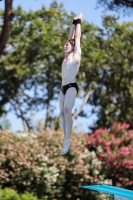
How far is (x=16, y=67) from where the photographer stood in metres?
23.4

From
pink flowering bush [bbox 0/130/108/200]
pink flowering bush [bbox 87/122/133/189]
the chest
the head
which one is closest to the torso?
the chest

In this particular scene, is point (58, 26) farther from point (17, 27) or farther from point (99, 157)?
point (99, 157)

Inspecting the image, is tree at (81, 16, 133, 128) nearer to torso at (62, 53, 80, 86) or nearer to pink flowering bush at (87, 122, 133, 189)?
pink flowering bush at (87, 122, 133, 189)

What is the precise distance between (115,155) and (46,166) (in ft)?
6.67

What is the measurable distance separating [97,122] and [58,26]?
4.78m

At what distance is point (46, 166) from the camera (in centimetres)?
1298

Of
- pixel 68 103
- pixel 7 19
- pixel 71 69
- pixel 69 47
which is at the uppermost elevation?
pixel 7 19

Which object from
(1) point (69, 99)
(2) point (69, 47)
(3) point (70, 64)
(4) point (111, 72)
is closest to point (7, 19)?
(2) point (69, 47)

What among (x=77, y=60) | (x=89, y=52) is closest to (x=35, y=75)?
(x=89, y=52)

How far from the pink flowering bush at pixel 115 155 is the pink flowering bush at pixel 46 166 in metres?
0.29

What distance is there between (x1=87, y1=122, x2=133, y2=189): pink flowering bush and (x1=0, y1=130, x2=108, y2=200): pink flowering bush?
0.29 m

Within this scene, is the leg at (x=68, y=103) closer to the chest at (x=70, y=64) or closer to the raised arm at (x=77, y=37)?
the chest at (x=70, y=64)

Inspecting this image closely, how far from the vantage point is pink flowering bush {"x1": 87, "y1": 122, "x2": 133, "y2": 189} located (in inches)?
554

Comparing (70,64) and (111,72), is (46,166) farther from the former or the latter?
Result: (111,72)
